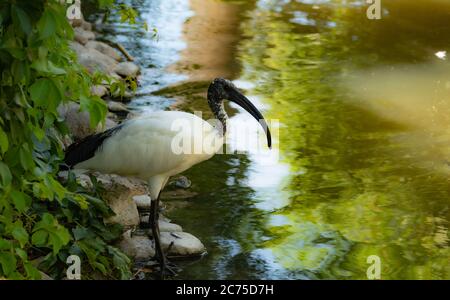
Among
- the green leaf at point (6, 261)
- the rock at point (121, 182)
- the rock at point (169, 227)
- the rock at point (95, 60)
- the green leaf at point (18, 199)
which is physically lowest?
the rock at point (169, 227)

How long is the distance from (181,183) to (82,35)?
386cm

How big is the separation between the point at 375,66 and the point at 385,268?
4859mm

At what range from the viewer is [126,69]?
954 centimetres

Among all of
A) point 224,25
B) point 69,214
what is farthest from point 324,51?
point 69,214

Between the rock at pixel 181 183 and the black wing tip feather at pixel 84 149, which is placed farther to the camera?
the rock at pixel 181 183

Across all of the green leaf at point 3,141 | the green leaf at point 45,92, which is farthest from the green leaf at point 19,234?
the green leaf at point 45,92

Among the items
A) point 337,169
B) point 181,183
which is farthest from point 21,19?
point 337,169

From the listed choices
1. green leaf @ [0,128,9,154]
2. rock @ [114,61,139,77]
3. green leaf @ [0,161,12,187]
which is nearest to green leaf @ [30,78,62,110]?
green leaf @ [0,128,9,154]

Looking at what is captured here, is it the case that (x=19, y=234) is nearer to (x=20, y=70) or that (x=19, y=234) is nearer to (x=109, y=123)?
(x=20, y=70)

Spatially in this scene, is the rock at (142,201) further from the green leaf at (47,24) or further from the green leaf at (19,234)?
the green leaf at (47,24)

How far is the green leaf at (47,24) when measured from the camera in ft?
10.5

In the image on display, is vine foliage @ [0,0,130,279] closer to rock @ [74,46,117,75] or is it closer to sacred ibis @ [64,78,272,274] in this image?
sacred ibis @ [64,78,272,274]

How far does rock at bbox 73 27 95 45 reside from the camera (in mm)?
9922

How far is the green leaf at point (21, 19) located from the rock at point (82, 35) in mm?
6688
